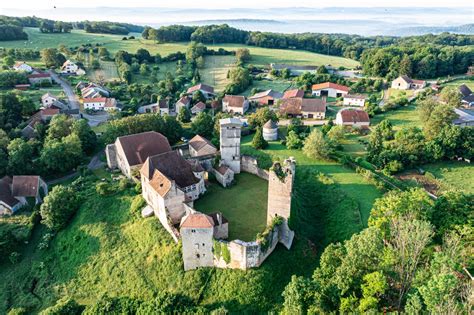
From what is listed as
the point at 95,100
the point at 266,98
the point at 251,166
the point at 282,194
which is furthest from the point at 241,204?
the point at 95,100

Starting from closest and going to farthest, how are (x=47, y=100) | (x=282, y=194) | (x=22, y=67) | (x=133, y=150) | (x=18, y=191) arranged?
(x=282, y=194) < (x=18, y=191) < (x=133, y=150) < (x=47, y=100) < (x=22, y=67)

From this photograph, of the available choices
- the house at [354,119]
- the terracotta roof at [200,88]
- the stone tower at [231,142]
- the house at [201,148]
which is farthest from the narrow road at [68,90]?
the house at [354,119]

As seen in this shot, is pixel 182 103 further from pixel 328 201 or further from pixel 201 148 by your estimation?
pixel 328 201

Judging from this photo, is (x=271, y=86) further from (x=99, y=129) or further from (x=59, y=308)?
(x=59, y=308)

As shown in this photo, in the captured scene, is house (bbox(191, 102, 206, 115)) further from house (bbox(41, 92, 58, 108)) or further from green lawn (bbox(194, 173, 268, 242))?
green lawn (bbox(194, 173, 268, 242))

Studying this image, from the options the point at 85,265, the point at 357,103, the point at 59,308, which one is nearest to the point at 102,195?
the point at 85,265

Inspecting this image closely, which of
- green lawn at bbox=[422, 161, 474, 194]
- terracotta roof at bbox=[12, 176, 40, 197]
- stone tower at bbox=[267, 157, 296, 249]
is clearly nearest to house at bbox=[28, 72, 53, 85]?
terracotta roof at bbox=[12, 176, 40, 197]
